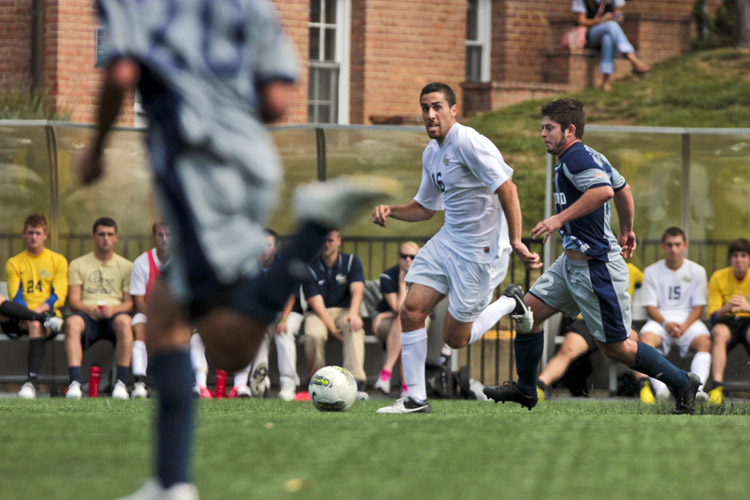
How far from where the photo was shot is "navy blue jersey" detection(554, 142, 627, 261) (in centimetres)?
773

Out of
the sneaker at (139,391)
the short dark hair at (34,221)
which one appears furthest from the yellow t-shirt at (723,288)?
the short dark hair at (34,221)

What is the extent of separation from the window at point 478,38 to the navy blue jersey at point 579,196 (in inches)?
583

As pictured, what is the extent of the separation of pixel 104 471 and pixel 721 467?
7.99ft

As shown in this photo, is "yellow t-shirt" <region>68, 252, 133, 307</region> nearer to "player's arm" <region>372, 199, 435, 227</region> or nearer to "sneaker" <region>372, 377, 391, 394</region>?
"sneaker" <region>372, 377, 391, 394</region>

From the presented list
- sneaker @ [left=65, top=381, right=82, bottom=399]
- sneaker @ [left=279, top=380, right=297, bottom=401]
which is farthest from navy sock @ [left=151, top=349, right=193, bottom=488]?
sneaker @ [left=65, top=381, right=82, bottom=399]

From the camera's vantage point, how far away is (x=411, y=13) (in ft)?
69.8

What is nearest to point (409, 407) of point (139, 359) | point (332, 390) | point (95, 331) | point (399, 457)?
point (332, 390)

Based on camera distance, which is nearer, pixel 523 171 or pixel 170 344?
pixel 170 344

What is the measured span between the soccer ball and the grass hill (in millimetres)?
8351

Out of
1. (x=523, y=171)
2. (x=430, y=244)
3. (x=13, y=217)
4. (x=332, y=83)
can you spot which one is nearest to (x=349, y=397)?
(x=430, y=244)

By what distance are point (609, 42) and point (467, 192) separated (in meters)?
13.4

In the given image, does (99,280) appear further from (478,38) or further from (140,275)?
(478,38)

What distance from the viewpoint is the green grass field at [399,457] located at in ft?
13.9

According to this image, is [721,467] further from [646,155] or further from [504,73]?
[504,73]
